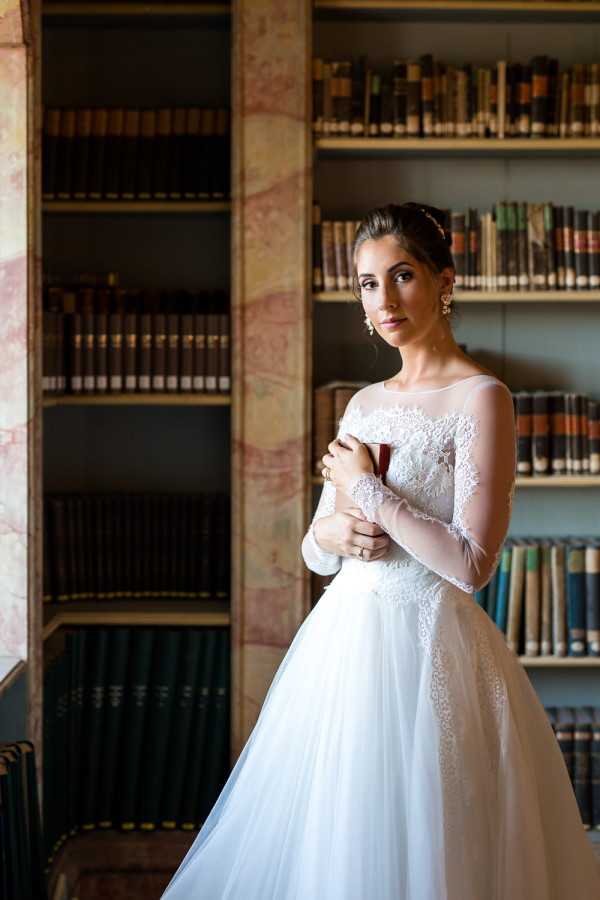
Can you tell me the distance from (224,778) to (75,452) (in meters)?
1.14

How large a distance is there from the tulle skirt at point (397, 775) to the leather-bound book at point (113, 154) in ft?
5.58

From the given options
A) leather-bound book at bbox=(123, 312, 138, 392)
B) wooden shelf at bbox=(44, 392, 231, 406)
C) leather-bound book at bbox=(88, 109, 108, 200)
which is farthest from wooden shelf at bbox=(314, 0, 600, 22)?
wooden shelf at bbox=(44, 392, 231, 406)

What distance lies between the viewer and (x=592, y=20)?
3.44 metres

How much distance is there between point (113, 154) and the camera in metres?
3.29

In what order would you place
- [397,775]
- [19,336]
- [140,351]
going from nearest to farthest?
[397,775], [19,336], [140,351]

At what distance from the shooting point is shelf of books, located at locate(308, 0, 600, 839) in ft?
10.6

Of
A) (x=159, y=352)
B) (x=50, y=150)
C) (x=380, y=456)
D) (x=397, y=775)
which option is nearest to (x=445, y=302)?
(x=380, y=456)

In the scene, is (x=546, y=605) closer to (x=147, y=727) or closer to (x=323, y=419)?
(x=323, y=419)

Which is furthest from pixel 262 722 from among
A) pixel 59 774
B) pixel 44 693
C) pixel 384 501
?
pixel 59 774

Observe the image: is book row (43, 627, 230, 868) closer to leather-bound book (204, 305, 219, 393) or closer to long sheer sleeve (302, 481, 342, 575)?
leather-bound book (204, 305, 219, 393)

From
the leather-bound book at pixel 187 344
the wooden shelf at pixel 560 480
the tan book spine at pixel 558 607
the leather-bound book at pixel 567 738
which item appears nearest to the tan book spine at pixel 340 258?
the leather-bound book at pixel 187 344

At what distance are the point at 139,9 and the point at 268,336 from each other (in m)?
1.10

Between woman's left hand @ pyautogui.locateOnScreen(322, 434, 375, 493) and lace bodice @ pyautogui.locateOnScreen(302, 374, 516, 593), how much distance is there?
33 mm

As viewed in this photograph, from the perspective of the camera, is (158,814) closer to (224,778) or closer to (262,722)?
(224,778)
